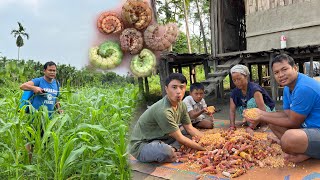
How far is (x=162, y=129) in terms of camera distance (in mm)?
2799

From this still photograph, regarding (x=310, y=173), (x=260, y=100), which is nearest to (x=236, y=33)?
(x=260, y=100)

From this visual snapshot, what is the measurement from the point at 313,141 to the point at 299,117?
0.21 meters

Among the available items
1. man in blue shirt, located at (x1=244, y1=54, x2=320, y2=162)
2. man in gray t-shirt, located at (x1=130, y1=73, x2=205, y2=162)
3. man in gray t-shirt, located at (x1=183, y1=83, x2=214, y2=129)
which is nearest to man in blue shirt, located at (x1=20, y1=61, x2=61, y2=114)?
man in gray t-shirt, located at (x1=130, y1=73, x2=205, y2=162)

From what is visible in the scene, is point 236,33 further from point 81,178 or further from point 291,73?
point 81,178

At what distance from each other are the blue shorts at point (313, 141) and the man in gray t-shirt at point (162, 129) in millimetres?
929

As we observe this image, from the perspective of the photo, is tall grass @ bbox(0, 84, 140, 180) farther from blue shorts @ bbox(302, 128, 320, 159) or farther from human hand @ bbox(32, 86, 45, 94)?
blue shorts @ bbox(302, 128, 320, 159)

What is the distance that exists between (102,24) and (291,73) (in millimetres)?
1832

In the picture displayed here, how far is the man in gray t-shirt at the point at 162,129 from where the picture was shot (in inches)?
109

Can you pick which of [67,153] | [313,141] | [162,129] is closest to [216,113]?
[162,129]

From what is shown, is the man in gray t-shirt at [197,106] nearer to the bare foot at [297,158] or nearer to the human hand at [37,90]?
the bare foot at [297,158]

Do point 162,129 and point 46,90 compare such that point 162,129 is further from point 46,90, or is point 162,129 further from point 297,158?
point 46,90

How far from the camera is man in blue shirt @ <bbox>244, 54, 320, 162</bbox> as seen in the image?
235 cm

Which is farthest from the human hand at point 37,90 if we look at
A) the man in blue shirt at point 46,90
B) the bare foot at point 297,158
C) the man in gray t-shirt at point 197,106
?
the bare foot at point 297,158

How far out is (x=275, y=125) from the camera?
282 cm
